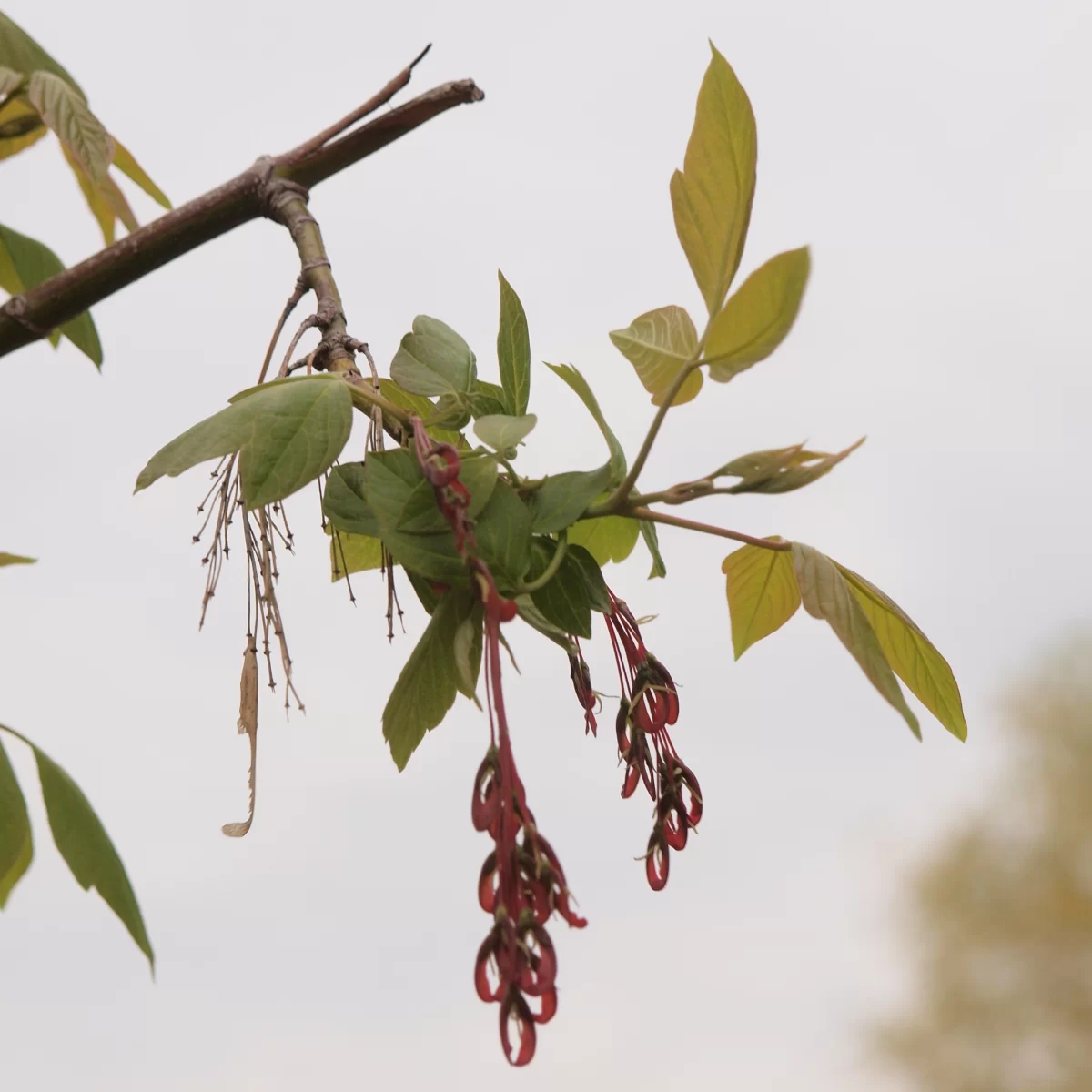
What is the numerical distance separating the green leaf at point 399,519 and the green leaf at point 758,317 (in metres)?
0.06

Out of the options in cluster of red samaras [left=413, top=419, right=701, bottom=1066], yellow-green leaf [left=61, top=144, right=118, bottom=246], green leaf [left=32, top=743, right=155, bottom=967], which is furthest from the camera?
yellow-green leaf [left=61, top=144, right=118, bottom=246]

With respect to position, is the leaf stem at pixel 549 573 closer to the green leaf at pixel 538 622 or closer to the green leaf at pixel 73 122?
the green leaf at pixel 538 622

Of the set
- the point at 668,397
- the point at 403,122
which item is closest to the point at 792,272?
the point at 668,397

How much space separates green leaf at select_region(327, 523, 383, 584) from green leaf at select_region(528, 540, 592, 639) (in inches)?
2.9

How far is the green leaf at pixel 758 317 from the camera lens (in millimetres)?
213

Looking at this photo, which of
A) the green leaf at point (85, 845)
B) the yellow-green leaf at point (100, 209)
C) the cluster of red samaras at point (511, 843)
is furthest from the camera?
the yellow-green leaf at point (100, 209)

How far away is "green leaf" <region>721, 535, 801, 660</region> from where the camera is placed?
0.31 m

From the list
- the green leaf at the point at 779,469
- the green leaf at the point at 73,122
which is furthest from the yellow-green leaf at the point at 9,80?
the green leaf at the point at 779,469

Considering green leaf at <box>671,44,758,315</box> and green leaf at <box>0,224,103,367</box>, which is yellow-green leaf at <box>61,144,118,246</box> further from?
green leaf at <box>671,44,758,315</box>

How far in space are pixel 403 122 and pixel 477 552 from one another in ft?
0.44

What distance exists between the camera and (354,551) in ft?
1.06

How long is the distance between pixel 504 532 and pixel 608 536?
3.0 inches

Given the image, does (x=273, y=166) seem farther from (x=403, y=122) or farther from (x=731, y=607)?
(x=731, y=607)

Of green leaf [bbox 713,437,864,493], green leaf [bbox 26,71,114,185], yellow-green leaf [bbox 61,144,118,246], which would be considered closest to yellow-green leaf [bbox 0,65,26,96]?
green leaf [bbox 26,71,114,185]
